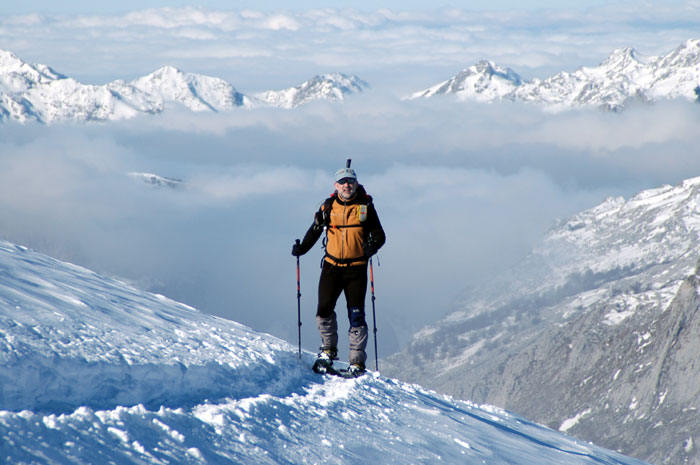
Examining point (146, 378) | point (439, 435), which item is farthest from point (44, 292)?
point (439, 435)

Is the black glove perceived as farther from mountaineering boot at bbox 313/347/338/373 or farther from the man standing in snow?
mountaineering boot at bbox 313/347/338/373

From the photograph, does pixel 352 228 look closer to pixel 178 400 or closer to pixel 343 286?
pixel 343 286

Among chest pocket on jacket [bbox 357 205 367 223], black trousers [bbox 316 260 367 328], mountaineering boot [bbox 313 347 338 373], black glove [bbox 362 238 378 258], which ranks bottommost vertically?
mountaineering boot [bbox 313 347 338 373]

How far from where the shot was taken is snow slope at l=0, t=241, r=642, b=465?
368 inches

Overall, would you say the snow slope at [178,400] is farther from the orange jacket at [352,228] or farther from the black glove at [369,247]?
the black glove at [369,247]

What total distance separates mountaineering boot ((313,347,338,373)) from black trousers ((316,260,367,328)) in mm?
1085

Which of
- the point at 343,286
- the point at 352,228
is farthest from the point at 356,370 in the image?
the point at 352,228

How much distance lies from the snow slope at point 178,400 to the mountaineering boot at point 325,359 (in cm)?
34

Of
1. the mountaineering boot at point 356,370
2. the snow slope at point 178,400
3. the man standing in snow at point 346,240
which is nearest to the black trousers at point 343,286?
the man standing in snow at point 346,240

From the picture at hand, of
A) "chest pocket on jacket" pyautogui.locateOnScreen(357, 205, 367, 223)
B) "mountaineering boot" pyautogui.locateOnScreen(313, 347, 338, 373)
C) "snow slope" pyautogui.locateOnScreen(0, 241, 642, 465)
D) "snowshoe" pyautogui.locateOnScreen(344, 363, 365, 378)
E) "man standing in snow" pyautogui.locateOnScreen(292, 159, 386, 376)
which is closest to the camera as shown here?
"snow slope" pyautogui.locateOnScreen(0, 241, 642, 465)

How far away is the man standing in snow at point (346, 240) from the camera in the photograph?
52.1 feet

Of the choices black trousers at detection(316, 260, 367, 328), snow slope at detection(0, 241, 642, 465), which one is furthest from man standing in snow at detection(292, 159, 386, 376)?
snow slope at detection(0, 241, 642, 465)

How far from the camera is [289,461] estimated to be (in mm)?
10430

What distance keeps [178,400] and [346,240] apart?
5.89m
